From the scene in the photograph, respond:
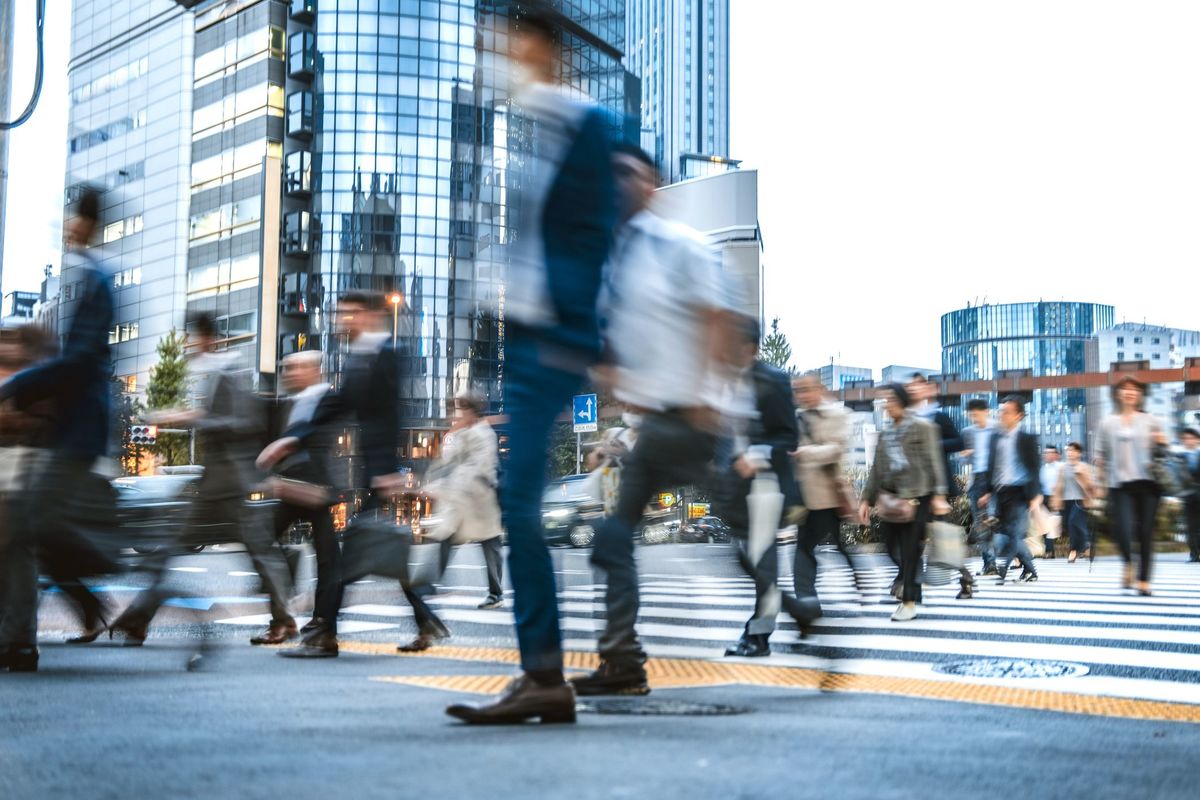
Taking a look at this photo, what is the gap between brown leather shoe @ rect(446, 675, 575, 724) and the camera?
3.27m

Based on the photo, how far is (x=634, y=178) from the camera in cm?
419

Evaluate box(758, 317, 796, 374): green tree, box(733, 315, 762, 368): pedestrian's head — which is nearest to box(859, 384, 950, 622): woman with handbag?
box(733, 315, 762, 368): pedestrian's head

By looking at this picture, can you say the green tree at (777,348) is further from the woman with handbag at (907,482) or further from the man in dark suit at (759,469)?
the man in dark suit at (759,469)

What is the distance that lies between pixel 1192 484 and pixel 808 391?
9754 millimetres

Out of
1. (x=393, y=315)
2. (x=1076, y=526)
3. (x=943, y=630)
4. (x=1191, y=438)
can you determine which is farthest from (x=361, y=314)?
(x=1076, y=526)

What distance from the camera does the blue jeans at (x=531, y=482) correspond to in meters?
3.33

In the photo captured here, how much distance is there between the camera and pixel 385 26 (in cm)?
6525

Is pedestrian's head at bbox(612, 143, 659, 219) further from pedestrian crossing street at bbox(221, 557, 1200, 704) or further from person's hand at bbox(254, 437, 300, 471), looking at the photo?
person's hand at bbox(254, 437, 300, 471)

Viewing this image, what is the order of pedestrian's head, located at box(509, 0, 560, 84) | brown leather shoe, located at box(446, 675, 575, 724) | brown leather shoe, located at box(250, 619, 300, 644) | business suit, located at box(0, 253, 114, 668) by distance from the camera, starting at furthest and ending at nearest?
1. brown leather shoe, located at box(250, 619, 300, 644)
2. business suit, located at box(0, 253, 114, 668)
3. pedestrian's head, located at box(509, 0, 560, 84)
4. brown leather shoe, located at box(446, 675, 575, 724)

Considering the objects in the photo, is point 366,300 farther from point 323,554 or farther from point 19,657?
point 19,657

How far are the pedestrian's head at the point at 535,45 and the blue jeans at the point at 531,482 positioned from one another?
763 mm

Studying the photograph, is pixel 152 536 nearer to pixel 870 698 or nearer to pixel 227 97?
pixel 870 698

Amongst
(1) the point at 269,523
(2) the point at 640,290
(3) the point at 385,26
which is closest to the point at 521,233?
(2) the point at 640,290

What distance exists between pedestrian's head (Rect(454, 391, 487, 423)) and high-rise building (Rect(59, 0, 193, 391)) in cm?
6246
